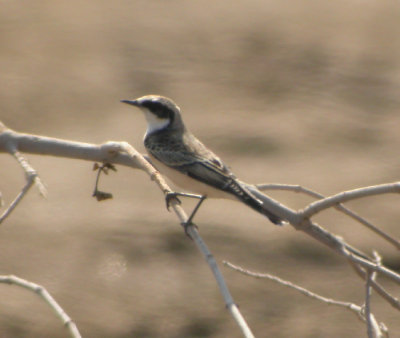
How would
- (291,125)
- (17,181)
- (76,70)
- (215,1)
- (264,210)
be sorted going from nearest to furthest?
1. (264,210)
2. (17,181)
3. (291,125)
4. (76,70)
5. (215,1)

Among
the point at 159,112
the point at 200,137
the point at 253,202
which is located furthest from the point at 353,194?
the point at 200,137

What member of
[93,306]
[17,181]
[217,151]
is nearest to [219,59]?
[217,151]

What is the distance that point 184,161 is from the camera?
4660 millimetres

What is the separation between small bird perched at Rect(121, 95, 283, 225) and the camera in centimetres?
435

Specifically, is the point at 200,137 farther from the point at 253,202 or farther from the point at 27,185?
the point at 27,185

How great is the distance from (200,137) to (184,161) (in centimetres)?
352

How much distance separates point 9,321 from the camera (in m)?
6.79

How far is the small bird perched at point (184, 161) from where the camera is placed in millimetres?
4352

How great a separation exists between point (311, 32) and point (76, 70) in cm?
255

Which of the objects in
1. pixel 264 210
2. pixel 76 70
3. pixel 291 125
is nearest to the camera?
pixel 264 210

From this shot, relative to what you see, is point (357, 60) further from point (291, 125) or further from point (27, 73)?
point (27, 73)

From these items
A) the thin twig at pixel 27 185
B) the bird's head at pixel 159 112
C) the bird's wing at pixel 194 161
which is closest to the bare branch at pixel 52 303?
the thin twig at pixel 27 185

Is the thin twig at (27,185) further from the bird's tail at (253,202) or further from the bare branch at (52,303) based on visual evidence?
the bird's tail at (253,202)

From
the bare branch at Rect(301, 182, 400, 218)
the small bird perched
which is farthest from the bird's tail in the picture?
the bare branch at Rect(301, 182, 400, 218)
